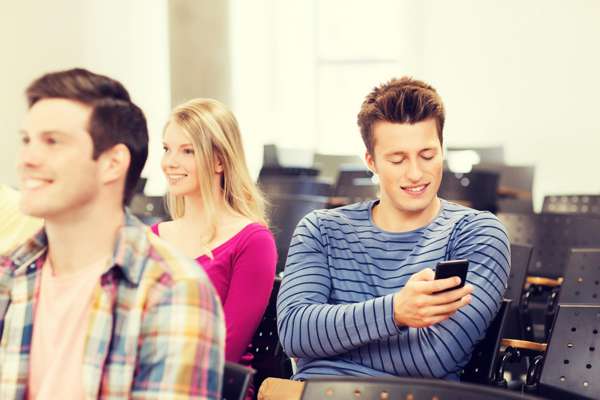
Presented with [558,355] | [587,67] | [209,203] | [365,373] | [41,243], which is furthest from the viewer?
[587,67]

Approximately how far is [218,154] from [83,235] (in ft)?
3.95

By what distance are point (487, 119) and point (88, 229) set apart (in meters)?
7.77

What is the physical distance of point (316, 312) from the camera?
2273 mm

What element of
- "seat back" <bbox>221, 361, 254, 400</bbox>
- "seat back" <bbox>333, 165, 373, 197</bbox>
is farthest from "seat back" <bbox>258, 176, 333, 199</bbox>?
"seat back" <bbox>221, 361, 254, 400</bbox>

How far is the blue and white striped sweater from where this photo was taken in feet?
7.21

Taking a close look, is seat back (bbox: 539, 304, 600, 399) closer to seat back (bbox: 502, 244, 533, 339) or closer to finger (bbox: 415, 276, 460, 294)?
finger (bbox: 415, 276, 460, 294)

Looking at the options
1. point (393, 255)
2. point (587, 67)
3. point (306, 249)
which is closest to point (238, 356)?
point (306, 249)

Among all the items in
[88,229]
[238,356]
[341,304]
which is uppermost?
[88,229]

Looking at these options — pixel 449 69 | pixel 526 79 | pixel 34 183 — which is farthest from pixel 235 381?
pixel 449 69

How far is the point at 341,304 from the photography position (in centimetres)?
233

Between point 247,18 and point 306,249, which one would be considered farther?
point 247,18

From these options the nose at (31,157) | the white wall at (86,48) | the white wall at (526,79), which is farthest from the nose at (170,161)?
the white wall at (526,79)

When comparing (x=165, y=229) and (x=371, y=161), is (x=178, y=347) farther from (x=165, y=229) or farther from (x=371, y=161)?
(x=165, y=229)

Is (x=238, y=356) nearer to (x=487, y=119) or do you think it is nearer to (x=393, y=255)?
(x=393, y=255)
